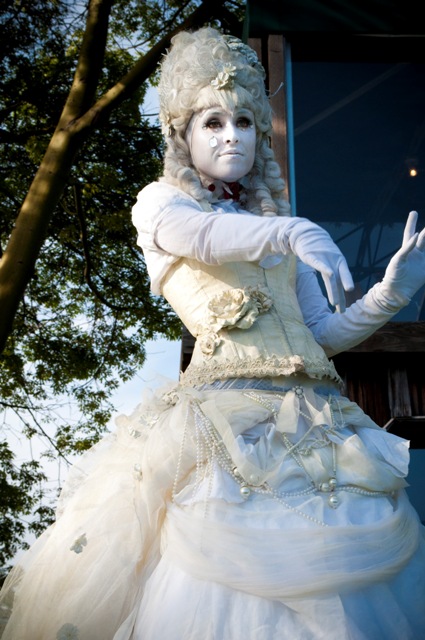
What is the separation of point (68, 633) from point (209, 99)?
166cm

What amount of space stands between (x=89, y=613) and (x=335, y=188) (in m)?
3.47

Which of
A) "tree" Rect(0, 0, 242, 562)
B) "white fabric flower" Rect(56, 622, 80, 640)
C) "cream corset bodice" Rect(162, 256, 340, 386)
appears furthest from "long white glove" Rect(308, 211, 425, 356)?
"tree" Rect(0, 0, 242, 562)

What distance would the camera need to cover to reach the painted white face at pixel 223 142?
2.55 metres

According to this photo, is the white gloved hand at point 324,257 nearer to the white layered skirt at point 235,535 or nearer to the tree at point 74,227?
the white layered skirt at point 235,535

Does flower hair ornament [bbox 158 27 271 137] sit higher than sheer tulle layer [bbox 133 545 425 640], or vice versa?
flower hair ornament [bbox 158 27 271 137]

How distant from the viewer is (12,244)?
17.3ft

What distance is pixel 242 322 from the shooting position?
7.48ft

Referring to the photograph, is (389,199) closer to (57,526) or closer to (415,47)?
(415,47)

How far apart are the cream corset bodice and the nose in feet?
1.39

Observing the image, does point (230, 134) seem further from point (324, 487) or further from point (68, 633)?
point (68, 633)

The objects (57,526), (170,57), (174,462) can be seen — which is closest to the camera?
(174,462)

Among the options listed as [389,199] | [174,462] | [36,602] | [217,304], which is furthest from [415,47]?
[36,602]

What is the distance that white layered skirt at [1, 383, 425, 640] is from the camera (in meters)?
1.72

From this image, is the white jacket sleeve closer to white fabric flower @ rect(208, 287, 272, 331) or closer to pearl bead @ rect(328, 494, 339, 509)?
white fabric flower @ rect(208, 287, 272, 331)
